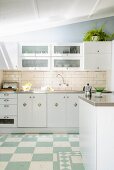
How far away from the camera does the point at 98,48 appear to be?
508 cm

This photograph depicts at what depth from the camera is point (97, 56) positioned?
5074 millimetres

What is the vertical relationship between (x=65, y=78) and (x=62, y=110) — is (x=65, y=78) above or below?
above

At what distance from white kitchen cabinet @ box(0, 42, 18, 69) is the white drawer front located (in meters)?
1.08

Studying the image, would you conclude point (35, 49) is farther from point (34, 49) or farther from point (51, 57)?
point (51, 57)

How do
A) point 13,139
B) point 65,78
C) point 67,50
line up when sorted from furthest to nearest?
point 65,78, point 67,50, point 13,139

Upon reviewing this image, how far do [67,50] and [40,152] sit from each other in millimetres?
2427

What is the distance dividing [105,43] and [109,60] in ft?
1.25

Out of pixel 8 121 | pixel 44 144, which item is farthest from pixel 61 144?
pixel 8 121

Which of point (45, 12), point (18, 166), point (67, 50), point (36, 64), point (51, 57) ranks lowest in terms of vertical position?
point (18, 166)

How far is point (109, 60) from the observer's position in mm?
5062

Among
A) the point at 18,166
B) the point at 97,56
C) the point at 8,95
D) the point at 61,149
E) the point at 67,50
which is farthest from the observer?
the point at 67,50

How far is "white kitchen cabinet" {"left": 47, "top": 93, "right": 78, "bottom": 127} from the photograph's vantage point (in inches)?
193

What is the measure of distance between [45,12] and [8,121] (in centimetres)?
233

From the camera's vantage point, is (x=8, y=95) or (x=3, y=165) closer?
(x=3, y=165)
